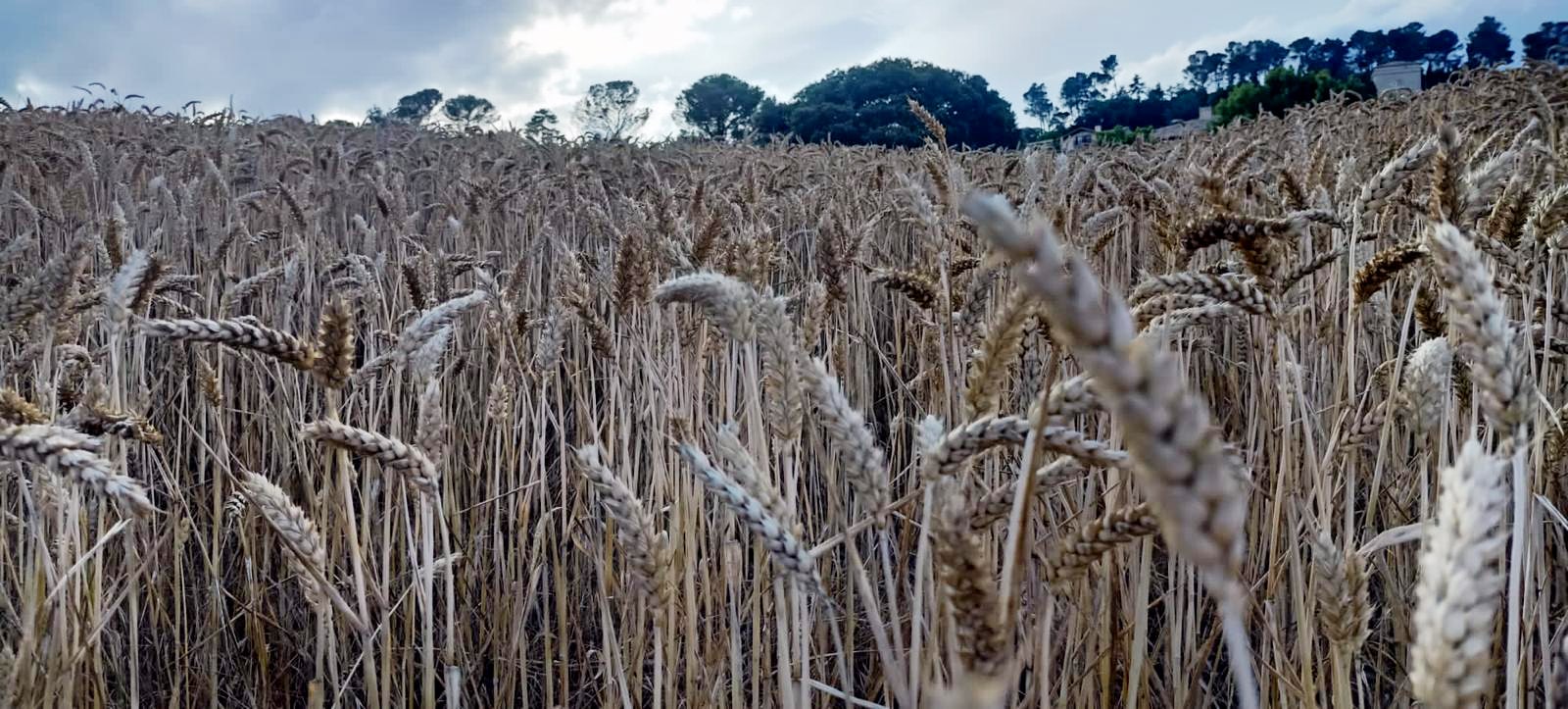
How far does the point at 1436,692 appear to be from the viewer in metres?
0.50

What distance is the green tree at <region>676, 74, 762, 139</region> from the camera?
4425cm

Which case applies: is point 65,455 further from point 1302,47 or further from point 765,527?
point 1302,47

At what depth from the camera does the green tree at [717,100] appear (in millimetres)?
44250

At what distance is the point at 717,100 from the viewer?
4566cm

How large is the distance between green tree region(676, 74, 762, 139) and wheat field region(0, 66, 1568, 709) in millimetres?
41567

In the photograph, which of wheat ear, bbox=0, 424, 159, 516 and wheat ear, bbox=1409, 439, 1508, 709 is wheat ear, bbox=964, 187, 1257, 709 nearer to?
wheat ear, bbox=1409, 439, 1508, 709

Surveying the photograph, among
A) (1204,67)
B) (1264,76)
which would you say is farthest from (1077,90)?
(1264,76)

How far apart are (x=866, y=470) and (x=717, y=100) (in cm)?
4648

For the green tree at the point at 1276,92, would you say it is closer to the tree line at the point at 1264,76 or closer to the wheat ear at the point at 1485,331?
the tree line at the point at 1264,76

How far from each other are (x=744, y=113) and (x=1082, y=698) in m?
43.9

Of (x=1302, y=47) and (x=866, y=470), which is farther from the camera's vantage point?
(x=1302, y=47)

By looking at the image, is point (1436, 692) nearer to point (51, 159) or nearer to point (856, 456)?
point (856, 456)

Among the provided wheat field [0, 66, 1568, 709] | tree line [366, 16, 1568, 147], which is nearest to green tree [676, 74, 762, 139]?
tree line [366, 16, 1568, 147]

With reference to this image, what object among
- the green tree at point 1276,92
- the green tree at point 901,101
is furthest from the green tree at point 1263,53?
the green tree at point 1276,92
